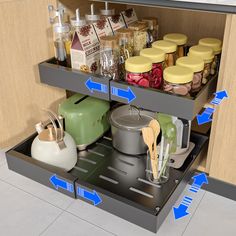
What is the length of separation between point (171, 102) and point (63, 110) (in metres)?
0.43

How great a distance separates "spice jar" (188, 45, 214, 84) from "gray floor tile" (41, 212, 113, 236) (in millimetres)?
549

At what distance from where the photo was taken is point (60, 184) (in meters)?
1.02

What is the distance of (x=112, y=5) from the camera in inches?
55.2

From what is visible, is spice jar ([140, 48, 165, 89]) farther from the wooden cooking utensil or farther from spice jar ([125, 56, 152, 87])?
the wooden cooking utensil

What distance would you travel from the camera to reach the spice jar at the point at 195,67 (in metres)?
0.97

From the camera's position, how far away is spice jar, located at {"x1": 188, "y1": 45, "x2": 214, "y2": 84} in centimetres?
103

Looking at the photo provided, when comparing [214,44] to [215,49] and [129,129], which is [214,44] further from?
[129,129]

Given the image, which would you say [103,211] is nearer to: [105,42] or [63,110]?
[63,110]

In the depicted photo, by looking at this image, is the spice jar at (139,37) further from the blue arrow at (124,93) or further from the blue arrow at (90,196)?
the blue arrow at (90,196)

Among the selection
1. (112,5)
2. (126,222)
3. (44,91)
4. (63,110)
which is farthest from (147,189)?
(112,5)

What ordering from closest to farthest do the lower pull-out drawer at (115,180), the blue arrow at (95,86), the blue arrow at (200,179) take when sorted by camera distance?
the lower pull-out drawer at (115,180), the blue arrow at (95,86), the blue arrow at (200,179)

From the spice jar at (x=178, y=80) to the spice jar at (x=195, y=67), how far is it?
0.02 meters

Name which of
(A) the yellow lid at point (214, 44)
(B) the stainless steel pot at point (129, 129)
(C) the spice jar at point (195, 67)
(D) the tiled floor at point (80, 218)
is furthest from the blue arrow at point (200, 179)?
(A) the yellow lid at point (214, 44)

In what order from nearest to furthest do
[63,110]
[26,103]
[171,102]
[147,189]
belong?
1. [171,102]
2. [147,189]
3. [63,110]
4. [26,103]
